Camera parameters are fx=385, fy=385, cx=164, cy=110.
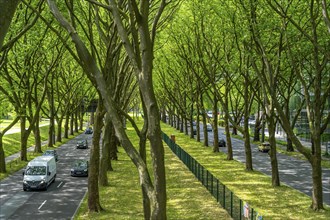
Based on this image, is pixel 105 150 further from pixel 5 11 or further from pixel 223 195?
pixel 5 11

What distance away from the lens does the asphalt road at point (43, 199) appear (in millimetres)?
20016

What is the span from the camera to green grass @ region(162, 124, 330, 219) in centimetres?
1914

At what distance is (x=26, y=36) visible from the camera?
1056 inches

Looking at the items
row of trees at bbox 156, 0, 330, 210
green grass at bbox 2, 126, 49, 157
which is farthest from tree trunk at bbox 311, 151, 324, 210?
green grass at bbox 2, 126, 49, 157

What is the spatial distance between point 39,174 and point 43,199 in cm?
365

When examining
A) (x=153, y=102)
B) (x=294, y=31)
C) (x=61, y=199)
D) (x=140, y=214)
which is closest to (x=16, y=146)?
(x=61, y=199)

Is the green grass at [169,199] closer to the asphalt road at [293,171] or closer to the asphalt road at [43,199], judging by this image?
the asphalt road at [43,199]

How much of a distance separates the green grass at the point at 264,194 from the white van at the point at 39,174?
40.5 feet

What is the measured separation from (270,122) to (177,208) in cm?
907

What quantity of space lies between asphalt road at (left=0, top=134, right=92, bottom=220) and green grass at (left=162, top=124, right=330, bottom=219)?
9.91 metres

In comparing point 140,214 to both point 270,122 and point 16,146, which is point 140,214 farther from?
point 16,146

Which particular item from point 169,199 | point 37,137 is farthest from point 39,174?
point 37,137

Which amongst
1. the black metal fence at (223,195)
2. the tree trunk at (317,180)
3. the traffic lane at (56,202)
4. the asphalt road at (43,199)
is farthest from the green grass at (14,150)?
the tree trunk at (317,180)

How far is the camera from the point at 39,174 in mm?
26812
